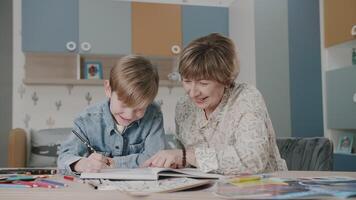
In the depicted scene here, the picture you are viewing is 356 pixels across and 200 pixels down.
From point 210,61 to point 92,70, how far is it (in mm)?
2102

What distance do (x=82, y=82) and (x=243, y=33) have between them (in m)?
1.32

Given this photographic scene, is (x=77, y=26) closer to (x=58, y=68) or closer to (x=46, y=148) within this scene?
(x=58, y=68)

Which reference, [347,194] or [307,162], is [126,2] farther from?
[347,194]

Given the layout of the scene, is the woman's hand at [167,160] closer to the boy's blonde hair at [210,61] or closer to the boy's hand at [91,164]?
the boy's hand at [91,164]

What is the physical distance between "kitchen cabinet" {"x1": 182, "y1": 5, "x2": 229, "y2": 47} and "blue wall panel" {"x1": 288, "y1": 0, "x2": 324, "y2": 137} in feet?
2.22

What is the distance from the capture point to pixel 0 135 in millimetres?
3262

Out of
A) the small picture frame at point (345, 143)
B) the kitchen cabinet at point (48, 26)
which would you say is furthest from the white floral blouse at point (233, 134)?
the kitchen cabinet at point (48, 26)

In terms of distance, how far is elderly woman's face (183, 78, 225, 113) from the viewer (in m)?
1.38

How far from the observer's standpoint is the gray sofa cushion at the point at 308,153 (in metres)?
1.55

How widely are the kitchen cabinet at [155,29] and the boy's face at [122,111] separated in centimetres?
192

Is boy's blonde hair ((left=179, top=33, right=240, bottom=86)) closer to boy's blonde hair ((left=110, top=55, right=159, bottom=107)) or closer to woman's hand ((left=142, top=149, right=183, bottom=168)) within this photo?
boy's blonde hair ((left=110, top=55, right=159, bottom=107))

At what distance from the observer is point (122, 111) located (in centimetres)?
131

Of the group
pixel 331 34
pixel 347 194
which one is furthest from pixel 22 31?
pixel 347 194

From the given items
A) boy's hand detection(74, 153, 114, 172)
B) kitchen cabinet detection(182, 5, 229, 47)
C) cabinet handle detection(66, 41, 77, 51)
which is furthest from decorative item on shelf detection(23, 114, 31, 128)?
boy's hand detection(74, 153, 114, 172)
